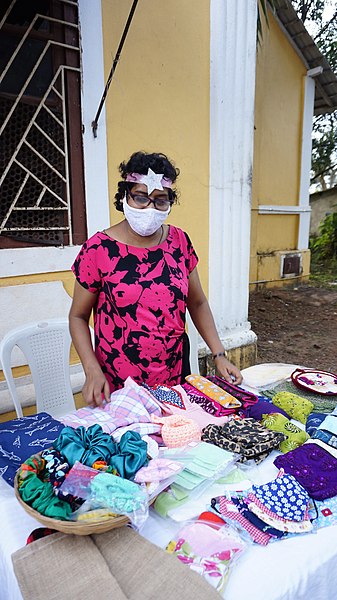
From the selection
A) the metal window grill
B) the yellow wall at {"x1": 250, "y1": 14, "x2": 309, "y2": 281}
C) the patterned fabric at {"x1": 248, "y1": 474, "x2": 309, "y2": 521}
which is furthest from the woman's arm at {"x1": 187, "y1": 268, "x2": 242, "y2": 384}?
the yellow wall at {"x1": 250, "y1": 14, "x2": 309, "y2": 281}

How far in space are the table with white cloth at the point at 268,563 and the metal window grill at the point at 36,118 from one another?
6.59 feet

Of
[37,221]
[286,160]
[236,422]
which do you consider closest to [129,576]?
[236,422]

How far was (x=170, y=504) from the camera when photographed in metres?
1.02

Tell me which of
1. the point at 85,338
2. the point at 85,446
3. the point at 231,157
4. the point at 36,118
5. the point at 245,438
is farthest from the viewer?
the point at 231,157

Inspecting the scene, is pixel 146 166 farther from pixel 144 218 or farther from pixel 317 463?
pixel 317 463

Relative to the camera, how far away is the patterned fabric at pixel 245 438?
3.96ft

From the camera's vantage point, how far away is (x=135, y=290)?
1684 mm

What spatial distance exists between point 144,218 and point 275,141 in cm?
750

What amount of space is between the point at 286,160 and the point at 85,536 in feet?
28.8

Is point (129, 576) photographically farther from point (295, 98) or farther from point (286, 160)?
point (295, 98)

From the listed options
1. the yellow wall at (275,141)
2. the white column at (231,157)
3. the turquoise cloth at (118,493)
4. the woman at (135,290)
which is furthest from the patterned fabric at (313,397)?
the yellow wall at (275,141)

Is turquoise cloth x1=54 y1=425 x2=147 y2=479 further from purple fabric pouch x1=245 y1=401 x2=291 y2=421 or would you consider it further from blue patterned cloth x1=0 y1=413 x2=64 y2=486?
purple fabric pouch x1=245 y1=401 x2=291 y2=421

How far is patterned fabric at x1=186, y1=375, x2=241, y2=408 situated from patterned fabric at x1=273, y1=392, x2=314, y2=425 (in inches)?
6.6


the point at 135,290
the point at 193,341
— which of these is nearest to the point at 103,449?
the point at 135,290
